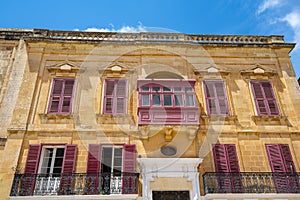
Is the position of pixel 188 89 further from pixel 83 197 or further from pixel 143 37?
pixel 83 197

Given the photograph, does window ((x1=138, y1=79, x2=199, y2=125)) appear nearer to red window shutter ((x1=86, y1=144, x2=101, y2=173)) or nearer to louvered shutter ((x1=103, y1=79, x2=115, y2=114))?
louvered shutter ((x1=103, y1=79, x2=115, y2=114))

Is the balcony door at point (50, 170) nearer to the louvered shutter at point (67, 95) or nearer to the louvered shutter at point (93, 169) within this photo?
the louvered shutter at point (93, 169)

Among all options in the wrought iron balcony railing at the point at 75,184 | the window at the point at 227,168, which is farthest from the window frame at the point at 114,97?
the window at the point at 227,168

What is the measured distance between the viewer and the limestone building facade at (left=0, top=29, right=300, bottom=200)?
30.2 ft

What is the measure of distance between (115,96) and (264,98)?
613cm

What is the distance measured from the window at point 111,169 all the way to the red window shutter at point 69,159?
52 cm

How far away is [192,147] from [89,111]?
415cm

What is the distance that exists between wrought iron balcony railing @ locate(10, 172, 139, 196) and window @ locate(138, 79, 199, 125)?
220cm

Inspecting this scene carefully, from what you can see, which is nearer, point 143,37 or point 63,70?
point 63,70

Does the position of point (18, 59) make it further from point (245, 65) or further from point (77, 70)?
point (245, 65)

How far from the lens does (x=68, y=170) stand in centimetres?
928

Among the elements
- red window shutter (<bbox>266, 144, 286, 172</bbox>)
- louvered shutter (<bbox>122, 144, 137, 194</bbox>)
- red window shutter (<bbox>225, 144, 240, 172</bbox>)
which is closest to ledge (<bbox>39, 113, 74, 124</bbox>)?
louvered shutter (<bbox>122, 144, 137, 194</bbox>)

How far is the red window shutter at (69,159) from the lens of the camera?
366 inches

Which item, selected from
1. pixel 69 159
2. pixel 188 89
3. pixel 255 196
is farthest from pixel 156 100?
pixel 255 196
